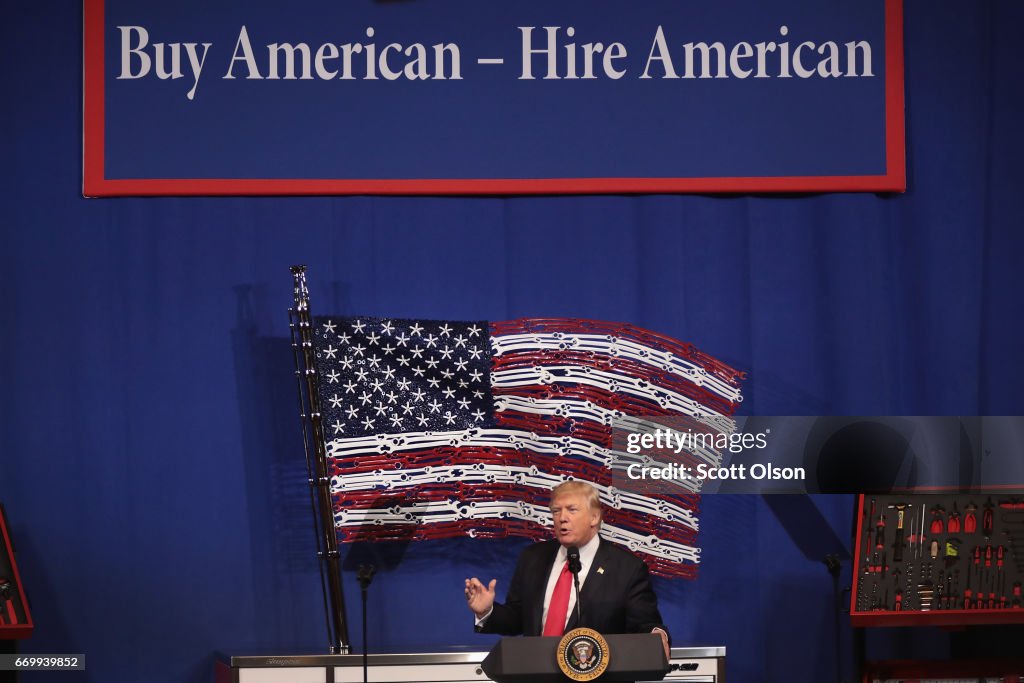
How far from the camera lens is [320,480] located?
523 cm

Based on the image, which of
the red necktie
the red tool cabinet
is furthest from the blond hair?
the red tool cabinet

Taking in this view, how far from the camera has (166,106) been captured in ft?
18.6

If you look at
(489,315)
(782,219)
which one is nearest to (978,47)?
(782,219)

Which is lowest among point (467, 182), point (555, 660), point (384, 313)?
point (555, 660)

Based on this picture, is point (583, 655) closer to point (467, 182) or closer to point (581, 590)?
point (581, 590)

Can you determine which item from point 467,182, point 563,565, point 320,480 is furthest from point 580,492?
point 467,182

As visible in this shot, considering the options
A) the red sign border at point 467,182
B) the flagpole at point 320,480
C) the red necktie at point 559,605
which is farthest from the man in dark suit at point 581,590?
the red sign border at point 467,182

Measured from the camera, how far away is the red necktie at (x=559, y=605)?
14.6ft

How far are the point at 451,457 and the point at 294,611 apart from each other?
0.94 metres

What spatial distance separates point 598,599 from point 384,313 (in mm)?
1777

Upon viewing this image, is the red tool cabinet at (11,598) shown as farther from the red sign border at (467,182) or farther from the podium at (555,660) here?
the podium at (555,660)

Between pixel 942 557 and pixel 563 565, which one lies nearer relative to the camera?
pixel 563 565

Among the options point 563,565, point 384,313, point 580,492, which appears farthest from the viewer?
point 384,313

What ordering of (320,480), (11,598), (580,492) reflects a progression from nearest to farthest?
(580,492) → (11,598) → (320,480)
